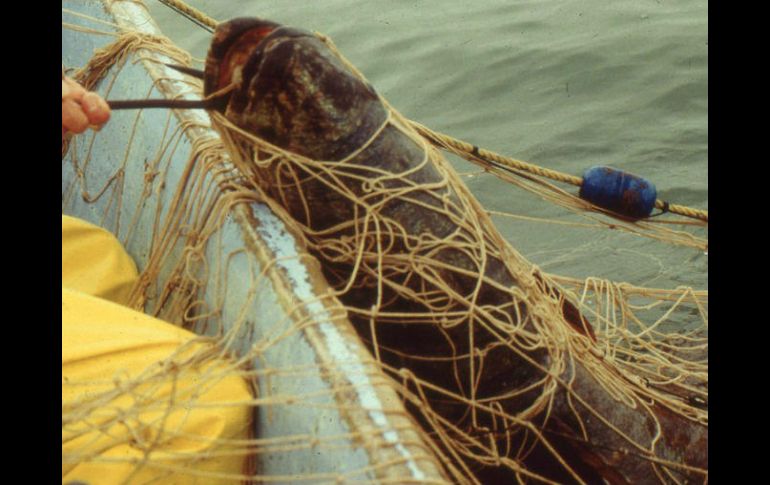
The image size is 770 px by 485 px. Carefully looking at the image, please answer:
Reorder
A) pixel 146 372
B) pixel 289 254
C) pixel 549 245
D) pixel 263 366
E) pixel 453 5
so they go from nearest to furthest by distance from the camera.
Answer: pixel 146 372 → pixel 263 366 → pixel 289 254 → pixel 549 245 → pixel 453 5

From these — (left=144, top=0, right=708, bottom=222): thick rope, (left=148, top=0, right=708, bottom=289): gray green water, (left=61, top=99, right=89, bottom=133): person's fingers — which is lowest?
(left=148, top=0, right=708, bottom=289): gray green water

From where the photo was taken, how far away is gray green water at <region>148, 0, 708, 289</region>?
18.6 feet

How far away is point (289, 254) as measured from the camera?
2520 millimetres

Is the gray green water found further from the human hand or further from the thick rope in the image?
the human hand

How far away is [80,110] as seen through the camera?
2.20 meters

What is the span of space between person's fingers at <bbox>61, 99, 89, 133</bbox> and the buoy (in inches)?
76.5

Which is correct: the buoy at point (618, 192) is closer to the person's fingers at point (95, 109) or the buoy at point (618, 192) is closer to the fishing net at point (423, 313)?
the fishing net at point (423, 313)

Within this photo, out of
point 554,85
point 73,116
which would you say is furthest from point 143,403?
point 554,85

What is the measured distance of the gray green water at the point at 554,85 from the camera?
224 inches

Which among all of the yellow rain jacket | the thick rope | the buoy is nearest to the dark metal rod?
the yellow rain jacket

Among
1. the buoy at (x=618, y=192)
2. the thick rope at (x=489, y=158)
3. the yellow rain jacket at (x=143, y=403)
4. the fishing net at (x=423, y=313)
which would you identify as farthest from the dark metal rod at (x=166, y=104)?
the buoy at (x=618, y=192)
